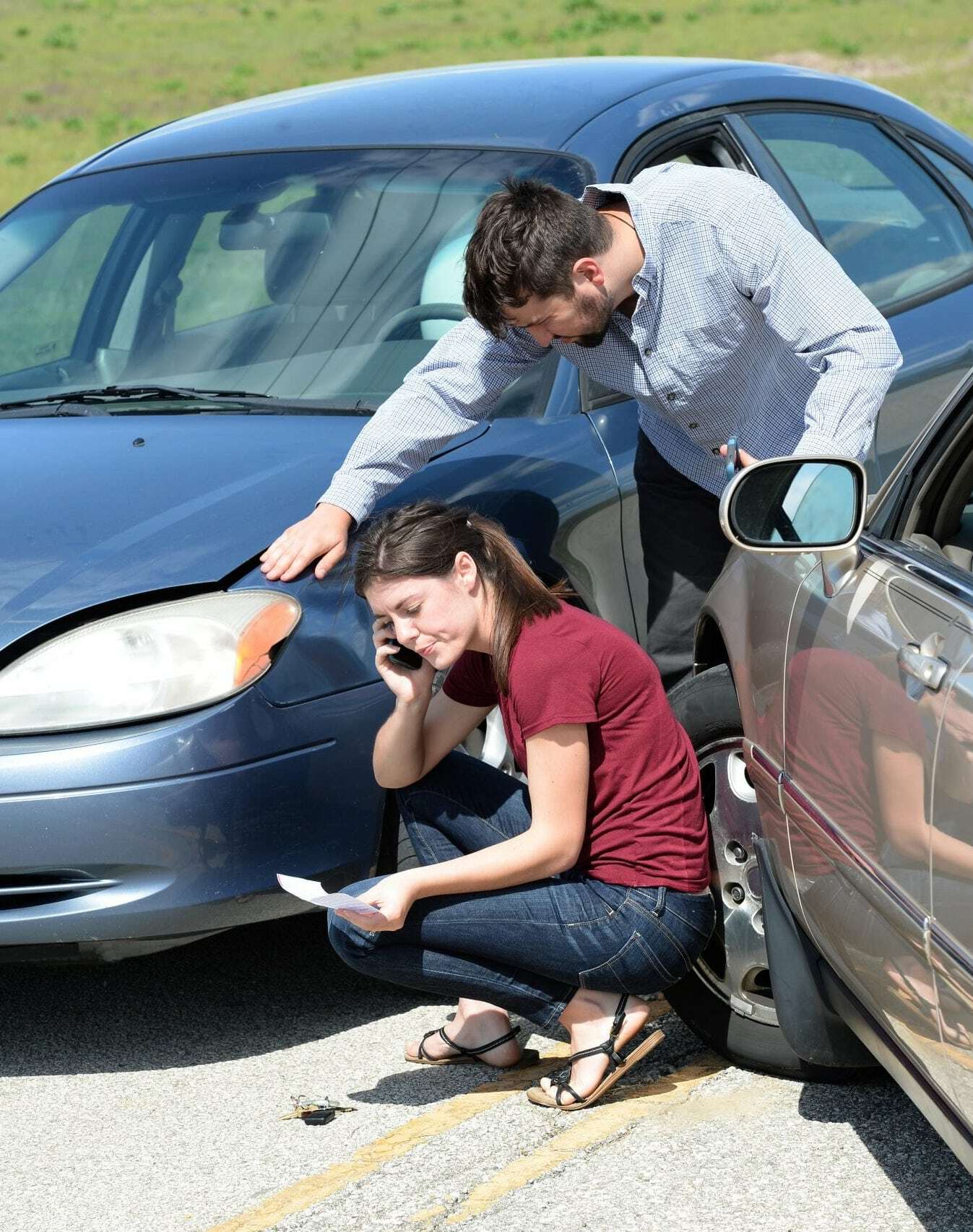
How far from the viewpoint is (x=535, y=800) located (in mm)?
2959

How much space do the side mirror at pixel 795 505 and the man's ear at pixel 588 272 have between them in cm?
65

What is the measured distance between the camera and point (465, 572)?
3.00 m

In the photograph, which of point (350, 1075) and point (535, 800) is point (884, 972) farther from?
point (350, 1075)

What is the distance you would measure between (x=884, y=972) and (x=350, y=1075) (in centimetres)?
127

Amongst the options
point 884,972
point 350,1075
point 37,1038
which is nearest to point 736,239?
point 884,972

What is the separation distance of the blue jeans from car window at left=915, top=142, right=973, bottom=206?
2.59 m

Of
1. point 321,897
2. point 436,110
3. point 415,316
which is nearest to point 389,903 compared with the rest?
point 321,897

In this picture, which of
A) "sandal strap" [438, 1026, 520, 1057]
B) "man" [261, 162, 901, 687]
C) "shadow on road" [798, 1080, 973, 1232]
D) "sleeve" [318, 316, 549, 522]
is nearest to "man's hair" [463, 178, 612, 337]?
"man" [261, 162, 901, 687]

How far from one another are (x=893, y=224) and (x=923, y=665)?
2668 millimetres

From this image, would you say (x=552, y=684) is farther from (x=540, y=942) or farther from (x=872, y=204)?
(x=872, y=204)

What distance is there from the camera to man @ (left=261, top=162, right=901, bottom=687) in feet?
9.96

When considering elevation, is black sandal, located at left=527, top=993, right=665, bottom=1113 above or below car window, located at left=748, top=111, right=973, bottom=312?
below

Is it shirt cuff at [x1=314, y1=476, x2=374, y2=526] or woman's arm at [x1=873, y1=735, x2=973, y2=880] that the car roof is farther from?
woman's arm at [x1=873, y1=735, x2=973, y2=880]

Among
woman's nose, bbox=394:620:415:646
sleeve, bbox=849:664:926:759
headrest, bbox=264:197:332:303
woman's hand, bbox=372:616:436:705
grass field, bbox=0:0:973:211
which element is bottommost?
grass field, bbox=0:0:973:211
